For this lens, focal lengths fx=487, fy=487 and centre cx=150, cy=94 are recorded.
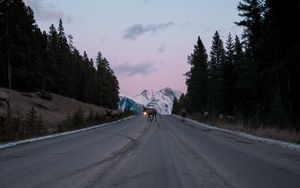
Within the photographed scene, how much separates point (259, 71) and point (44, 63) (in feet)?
142

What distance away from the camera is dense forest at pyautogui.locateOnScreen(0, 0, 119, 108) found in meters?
69.1

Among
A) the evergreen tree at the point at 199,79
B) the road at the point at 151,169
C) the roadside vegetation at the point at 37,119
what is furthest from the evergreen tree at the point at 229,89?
the road at the point at 151,169

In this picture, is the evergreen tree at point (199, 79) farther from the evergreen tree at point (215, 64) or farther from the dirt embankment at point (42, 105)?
the dirt embankment at point (42, 105)

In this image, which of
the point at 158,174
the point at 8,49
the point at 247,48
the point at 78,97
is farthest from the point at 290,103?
the point at 78,97

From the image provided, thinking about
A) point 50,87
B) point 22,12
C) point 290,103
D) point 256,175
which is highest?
point 22,12

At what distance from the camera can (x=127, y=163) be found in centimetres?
1417

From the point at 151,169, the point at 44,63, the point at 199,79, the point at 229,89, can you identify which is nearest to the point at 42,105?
the point at 44,63

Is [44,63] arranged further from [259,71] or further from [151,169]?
[151,169]

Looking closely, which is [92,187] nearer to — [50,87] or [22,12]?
[22,12]

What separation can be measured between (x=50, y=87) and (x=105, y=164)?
86911 millimetres

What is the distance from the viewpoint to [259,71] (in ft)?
196

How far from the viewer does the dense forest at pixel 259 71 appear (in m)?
40.2

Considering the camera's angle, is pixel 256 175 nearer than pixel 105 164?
Yes

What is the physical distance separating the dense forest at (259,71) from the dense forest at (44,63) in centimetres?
2919
